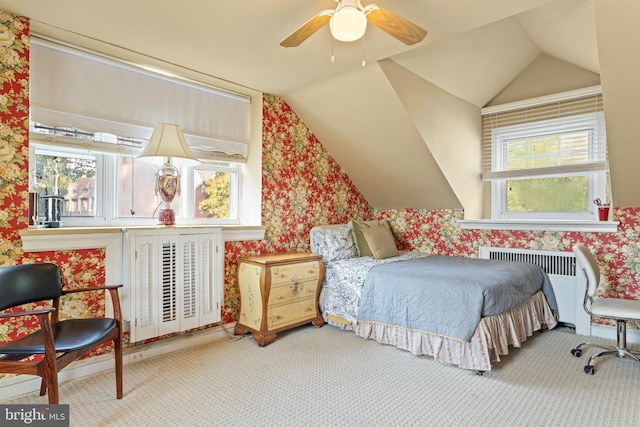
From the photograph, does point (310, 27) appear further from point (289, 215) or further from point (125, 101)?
point (289, 215)

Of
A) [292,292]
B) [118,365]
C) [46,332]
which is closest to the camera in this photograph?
Answer: [46,332]

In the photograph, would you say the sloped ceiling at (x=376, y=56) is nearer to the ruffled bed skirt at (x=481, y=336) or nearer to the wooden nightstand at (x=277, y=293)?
the ruffled bed skirt at (x=481, y=336)

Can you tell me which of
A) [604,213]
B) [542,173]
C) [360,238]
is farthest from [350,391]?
[542,173]

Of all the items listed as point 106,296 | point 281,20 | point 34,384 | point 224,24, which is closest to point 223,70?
point 224,24

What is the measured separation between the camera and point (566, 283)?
128 inches

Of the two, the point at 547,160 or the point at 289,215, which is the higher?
the point at 547,160

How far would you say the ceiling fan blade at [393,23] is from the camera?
1.75 m

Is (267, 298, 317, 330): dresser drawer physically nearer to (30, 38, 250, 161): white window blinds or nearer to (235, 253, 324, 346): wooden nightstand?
(235, 253, 324, 346): wooden nightstand

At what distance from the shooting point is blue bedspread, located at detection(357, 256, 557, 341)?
2.45 metres

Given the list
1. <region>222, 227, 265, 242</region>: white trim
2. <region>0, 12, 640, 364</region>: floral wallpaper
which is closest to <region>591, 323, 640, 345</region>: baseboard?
<region>0, 12, 640, 364</region>: floral wallpaper

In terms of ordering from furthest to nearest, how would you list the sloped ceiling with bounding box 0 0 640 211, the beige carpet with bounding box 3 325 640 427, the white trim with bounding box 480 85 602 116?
1. the white trim with bounding box 480 85 602 116
2. the sloped ceiling with bounding box 0 0 640 211
3. the beige carpet with bounding box 3 325 640 427

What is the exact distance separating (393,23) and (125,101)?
2.04 metres

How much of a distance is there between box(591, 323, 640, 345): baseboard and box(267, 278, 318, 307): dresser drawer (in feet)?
8.12

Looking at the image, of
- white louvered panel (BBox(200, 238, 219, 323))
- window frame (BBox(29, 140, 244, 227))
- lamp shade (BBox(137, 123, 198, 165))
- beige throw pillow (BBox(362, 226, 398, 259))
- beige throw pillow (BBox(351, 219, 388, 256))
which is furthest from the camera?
beige throw pillow (BBox(351, 219, 388, 256))
